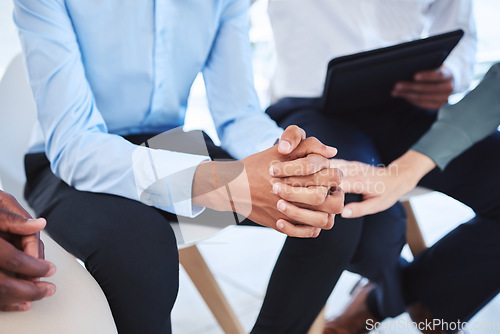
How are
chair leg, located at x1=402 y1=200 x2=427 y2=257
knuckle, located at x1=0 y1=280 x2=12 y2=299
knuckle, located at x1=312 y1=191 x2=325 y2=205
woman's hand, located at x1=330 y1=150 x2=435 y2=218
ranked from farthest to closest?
chair leg, located at x1=402 y1=200 x2=427 y2=257, woman's hand, located at x1=330 y1=150 x2=435 y2=218, knuckle, located at x1=312 y1=191 x2=325 y2=205, knuckle, located at x1=0 y1=280 x2=12 y2=299

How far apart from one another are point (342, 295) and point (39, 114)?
82cm

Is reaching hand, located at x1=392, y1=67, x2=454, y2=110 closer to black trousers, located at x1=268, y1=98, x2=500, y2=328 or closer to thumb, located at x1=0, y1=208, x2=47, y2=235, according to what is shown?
black trousers, located at x1=268, y1=98, x2=500, y2=328

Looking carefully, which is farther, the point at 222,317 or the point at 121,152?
the point at 222,317

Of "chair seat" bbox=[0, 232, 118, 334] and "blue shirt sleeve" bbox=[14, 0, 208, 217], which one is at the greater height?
"blue shirt sleeve" bbox=[14, 0, 208, 217]

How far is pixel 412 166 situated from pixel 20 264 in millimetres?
596

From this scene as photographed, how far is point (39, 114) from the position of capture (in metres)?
0.59

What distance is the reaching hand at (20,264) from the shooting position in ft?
1.35

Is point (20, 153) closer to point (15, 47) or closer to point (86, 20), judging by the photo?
point (15, 47)

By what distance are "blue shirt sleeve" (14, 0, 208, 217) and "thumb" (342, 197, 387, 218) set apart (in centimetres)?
21

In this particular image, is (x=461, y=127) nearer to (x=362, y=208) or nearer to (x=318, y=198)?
(x=362, y=208)

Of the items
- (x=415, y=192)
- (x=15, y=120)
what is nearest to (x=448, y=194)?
(x=415, y=192)

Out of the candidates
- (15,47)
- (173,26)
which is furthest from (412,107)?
(15,47)

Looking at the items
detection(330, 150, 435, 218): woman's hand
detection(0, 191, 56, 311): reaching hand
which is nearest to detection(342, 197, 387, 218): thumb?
detection(330, 150, 435, 218): woman's hand

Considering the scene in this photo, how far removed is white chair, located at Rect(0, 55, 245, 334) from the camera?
1.40ft
